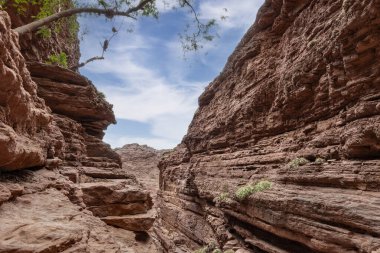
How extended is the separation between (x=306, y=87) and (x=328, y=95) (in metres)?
1.53

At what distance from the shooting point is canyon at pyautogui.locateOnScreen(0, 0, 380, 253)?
5.52 metres

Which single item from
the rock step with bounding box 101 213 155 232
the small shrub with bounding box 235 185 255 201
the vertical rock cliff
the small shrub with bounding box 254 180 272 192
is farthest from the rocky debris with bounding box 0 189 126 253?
the small shrub with bounding box 235 185 255 201

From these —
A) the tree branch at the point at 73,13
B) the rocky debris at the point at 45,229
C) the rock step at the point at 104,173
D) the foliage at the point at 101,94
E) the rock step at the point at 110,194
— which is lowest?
the rocky debris at the point at 45,229

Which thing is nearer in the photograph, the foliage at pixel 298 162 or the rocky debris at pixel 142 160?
the foliage at pixel 298 162

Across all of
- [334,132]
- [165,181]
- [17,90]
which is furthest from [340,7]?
[165,181]

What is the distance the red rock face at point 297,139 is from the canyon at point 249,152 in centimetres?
6

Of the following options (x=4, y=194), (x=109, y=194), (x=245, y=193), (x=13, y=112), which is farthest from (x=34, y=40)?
(x=245, y=193)

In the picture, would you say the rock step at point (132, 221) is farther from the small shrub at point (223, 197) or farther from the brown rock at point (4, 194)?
the small shrub at point (223, 197)

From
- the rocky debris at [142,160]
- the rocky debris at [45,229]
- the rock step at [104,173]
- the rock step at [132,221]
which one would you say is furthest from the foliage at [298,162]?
the rocky debris at [142,160]

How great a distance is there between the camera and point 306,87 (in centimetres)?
1448

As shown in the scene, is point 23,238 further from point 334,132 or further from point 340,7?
point 340,7

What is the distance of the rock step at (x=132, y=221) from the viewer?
1014 cm

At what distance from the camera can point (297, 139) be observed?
14562mm

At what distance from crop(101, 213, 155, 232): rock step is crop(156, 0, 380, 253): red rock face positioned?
198 inches
